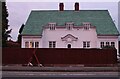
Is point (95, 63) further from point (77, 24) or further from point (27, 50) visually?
point (77, 24)

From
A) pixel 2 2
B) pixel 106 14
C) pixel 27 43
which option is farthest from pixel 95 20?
pixel 2 2

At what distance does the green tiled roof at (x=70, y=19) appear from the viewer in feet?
192

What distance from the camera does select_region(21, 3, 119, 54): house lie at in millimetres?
57219

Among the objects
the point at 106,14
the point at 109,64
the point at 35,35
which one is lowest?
the point at 109,64

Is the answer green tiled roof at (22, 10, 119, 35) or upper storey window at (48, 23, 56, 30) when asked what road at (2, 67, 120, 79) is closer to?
green tiled roof at (22, 10, 119, 35)

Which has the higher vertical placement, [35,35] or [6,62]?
[35,35]

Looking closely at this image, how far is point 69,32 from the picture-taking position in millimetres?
58062

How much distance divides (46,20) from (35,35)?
489cm

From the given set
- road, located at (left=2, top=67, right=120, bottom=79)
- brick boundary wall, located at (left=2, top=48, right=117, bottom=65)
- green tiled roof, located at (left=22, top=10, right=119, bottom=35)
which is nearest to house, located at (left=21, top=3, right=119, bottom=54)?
green tiled roof, located at (left=22, top=10, right=119, bottom=35)

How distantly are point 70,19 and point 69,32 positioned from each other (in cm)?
374

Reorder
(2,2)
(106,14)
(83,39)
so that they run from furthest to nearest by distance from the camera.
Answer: (106,14)
(83,39)
(2,2)

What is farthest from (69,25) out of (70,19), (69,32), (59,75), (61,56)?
(59,75)

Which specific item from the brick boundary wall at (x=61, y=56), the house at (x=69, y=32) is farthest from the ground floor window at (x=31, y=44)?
the brick boundary wall at (x=61, y=56)

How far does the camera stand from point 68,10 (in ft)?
209
